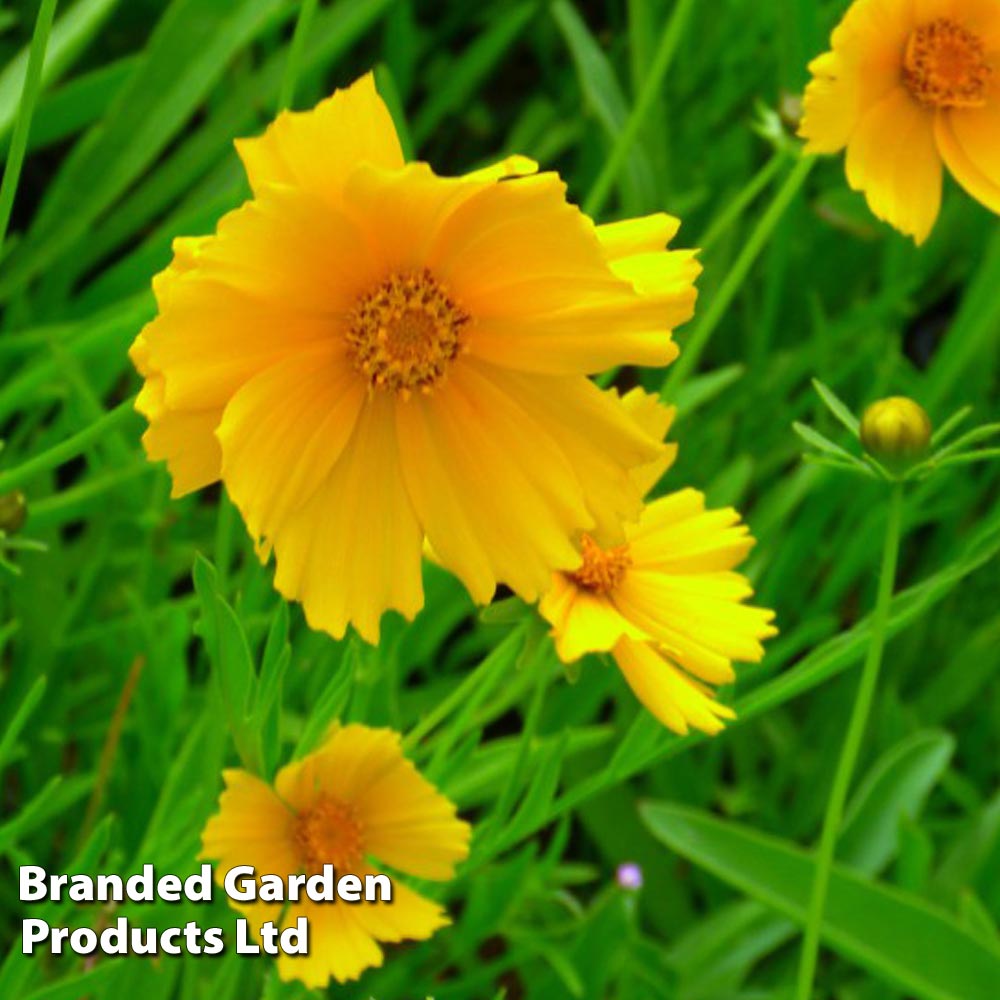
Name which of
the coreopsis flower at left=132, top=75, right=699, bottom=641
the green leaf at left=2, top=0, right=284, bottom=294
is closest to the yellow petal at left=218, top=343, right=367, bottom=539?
the coreopsis flower at left=132, top=75, right=699, bottom=641

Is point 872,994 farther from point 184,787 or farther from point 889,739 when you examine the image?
point 184,787

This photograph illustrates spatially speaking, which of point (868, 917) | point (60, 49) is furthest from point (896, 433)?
point (60, 49)

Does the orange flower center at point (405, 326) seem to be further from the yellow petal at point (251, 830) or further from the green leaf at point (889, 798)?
the green leaf at point (889, 798)

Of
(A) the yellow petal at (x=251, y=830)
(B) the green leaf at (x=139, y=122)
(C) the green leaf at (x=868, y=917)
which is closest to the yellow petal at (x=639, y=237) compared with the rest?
(A) the yellow petal at (x=251, y=830)

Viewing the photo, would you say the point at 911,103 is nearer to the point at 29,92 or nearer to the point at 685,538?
the point at 685,538

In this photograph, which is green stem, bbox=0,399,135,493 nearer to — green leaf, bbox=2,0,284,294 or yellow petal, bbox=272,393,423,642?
yellow petal, bbox=272,393,423,642

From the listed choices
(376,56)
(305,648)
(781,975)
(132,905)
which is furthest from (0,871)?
(376,56)
